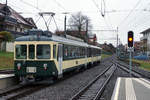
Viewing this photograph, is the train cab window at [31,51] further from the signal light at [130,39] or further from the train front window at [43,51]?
the signal light at [130,39]

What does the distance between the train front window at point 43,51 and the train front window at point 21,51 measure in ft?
2.51

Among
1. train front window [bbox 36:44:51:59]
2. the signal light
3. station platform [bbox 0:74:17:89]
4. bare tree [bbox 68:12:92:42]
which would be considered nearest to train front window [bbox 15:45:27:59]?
train front window [bbox 36:44:51:59]

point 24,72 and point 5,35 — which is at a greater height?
point 5,35

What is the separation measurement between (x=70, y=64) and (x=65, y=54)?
68.7 inches

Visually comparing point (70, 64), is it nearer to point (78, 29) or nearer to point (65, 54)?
point (65, 54)

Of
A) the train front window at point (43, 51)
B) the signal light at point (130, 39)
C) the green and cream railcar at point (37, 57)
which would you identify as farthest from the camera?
the signal light at point (130, 39)

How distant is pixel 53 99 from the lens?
35.7 ft

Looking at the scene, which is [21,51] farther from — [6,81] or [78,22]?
[78,22]

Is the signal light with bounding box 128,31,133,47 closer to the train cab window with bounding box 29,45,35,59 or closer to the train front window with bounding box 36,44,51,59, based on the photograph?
the train front window with bounding box 36,44,51,59

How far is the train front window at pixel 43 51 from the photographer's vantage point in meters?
14.5

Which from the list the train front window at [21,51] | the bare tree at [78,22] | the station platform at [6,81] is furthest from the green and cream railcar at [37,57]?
the bare tree at [78,22]

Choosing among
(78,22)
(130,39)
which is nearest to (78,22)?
(78,22)

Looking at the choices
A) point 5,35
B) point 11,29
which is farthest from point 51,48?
point 11,29

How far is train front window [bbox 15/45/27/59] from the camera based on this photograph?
14.7m
